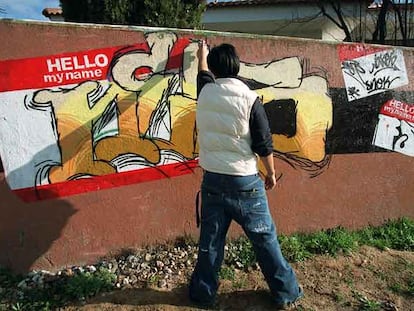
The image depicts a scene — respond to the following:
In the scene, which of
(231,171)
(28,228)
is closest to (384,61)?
(231,171)

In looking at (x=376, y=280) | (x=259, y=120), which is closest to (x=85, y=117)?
(x=259, y=120)

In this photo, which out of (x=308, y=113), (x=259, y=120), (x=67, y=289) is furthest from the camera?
(x=308, y=113)

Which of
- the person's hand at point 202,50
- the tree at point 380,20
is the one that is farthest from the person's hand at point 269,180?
the tree at point 380,20

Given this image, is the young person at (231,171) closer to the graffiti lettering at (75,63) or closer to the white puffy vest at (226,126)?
the white puffy vest at (226,126)

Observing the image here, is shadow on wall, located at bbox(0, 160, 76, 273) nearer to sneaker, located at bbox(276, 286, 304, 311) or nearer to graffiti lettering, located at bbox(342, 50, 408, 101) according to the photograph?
sneaker, located at bbox(276, 286, 304, 311)

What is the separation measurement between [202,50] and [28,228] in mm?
2008

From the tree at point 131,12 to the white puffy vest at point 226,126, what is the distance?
1.76 metres

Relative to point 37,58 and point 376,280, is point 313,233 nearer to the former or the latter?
point 376,280

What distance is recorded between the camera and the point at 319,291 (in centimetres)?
356

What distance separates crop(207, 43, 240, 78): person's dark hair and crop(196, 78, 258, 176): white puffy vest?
5 cm

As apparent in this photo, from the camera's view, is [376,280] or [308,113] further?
[308,113]

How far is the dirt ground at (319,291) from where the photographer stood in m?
3.32

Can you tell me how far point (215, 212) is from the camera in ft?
10.1

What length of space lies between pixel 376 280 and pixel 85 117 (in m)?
2.79
